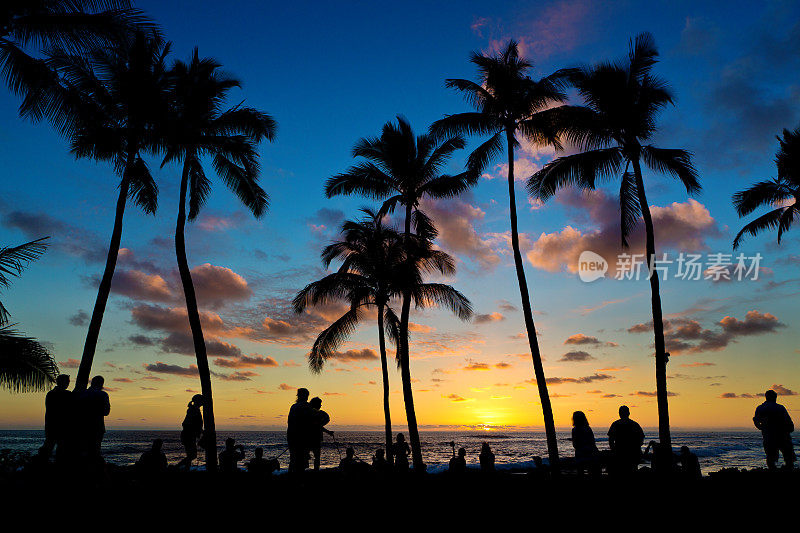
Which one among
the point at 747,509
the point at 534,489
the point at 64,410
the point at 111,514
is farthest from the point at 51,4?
the point at 747,509

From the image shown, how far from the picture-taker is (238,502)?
8.95 meters

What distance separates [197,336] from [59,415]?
6353mm

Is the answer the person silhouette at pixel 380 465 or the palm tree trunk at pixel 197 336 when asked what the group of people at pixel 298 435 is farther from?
the person silhouette at pixel 380 465

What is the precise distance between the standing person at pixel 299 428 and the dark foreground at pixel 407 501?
547 millimetres

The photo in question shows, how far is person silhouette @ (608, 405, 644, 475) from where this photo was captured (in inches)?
443


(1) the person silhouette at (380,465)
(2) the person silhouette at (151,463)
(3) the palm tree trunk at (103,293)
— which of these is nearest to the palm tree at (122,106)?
(3) the palm tree trunk at (103,293)

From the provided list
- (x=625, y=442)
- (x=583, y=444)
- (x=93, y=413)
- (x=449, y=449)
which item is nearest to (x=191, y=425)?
(x=93, y=413)

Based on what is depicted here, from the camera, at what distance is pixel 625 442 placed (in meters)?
11.3

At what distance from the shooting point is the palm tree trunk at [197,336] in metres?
15.5

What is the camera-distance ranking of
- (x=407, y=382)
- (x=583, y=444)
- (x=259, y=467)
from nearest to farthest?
(x=583, y=444) → (x=259, y=467) → (x=407, y=382)

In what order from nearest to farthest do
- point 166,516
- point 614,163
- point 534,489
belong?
point 166,516 < point 534,489 < point 614,163

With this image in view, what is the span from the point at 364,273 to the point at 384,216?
9.56 feet

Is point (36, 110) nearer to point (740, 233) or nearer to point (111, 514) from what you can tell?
point (111, 514)

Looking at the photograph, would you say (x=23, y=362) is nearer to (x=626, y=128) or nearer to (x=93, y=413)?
(x=93, y=413)
